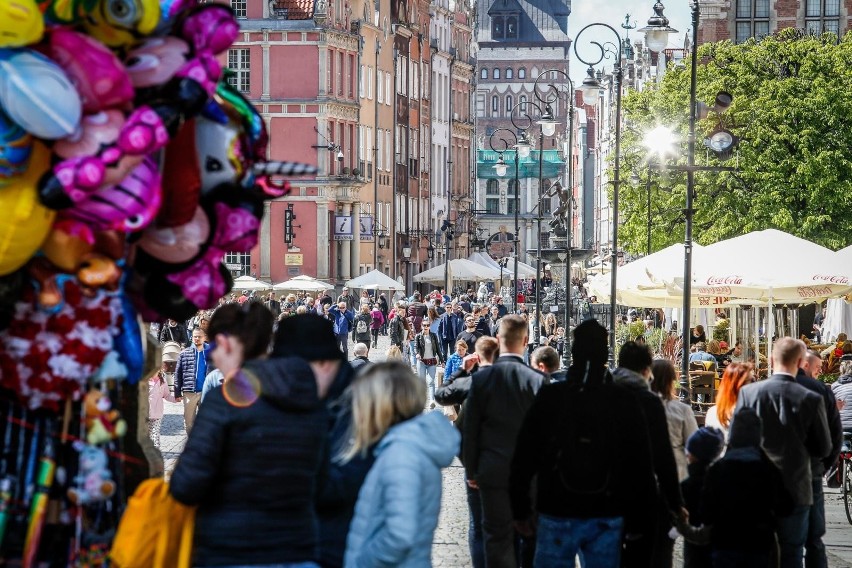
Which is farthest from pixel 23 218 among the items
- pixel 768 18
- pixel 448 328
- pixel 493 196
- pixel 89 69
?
pixel 493 196

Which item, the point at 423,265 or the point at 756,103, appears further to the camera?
the point at 423,265

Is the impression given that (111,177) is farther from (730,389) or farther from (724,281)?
(724,281)

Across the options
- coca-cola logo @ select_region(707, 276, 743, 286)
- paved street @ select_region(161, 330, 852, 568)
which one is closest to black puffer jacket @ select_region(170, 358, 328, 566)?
paved street @ select_region(161, 330, 852, 568)

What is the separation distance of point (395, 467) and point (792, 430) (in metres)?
4.80

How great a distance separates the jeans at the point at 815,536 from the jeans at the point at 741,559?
7.91 ft

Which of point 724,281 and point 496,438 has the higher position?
point 724,281

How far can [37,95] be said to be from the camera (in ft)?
19.2

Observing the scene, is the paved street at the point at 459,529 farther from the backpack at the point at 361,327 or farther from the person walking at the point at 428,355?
the backpack at the point at 361,327

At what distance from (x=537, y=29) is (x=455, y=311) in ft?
531

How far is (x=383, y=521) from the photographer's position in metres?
6.86

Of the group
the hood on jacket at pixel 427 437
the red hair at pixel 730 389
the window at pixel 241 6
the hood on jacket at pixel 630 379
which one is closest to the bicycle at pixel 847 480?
the red hair at pixel 730 389

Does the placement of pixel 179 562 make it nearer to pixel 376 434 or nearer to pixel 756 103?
pixel 376 434

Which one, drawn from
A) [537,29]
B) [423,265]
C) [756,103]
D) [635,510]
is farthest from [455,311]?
[537,29]

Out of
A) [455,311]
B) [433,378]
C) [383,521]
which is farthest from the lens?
[455,311]
